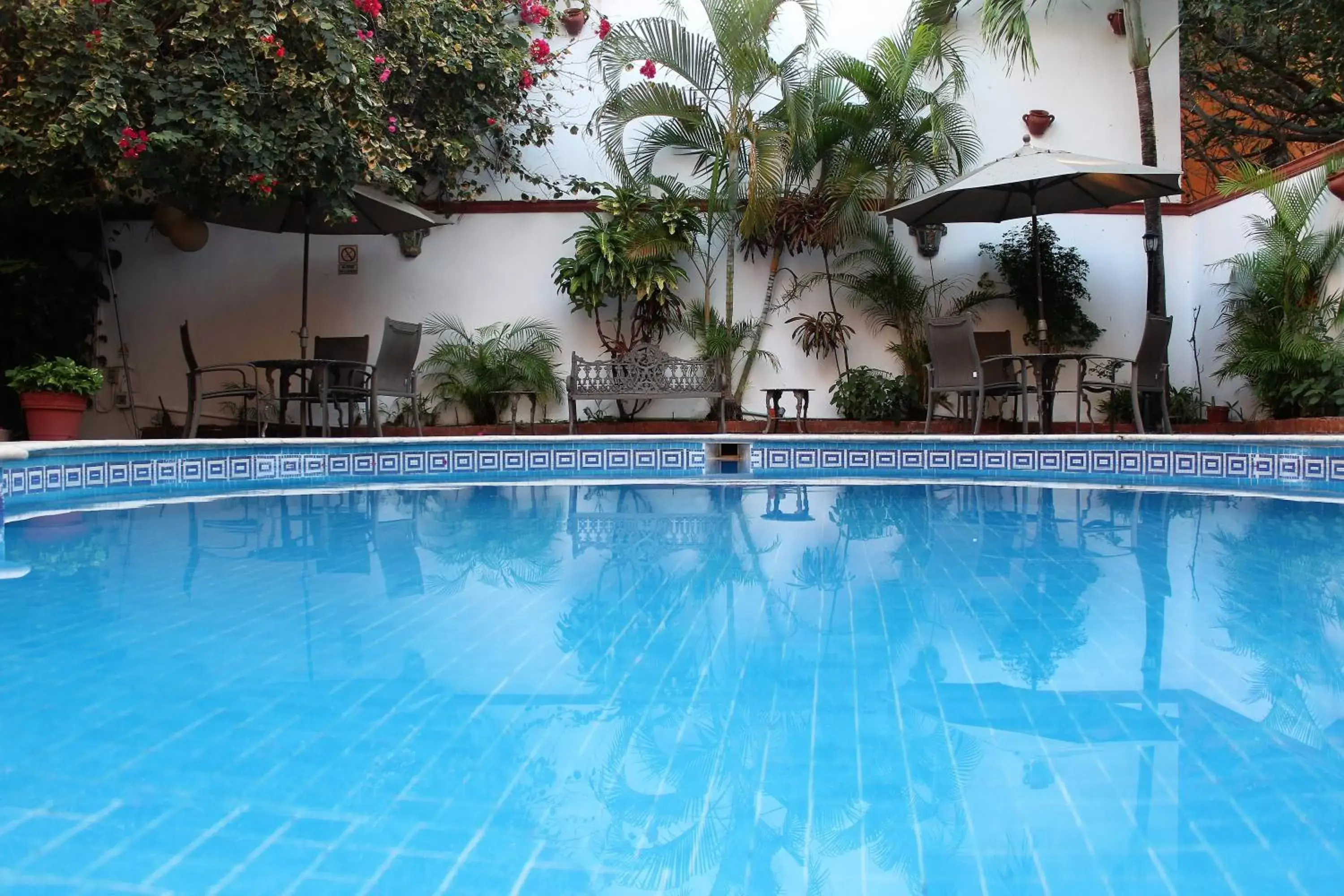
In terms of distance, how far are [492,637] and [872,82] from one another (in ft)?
27.1

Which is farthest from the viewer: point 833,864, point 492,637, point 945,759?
point 492,637

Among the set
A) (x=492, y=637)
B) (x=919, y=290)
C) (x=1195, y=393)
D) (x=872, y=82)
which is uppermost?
(x=872, y=82)

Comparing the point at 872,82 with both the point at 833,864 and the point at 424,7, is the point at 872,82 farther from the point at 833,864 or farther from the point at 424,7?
the point at 833,864

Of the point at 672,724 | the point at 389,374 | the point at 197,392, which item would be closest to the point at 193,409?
the point at 197,392

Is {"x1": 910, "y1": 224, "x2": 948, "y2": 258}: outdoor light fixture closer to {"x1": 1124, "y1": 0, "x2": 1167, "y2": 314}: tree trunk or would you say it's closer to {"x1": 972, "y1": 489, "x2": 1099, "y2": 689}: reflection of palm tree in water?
{"x1": 1124, "y1": 0, "x2": 1167, "y2": 314}: tree trunk

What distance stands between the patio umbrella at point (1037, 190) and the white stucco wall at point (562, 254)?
1.23 m

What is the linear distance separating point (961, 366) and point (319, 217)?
5.80 meters

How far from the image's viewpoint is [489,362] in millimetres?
9719

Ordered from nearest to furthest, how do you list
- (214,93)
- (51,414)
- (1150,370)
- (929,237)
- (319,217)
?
(214,93), (1150,370), (51,414), (319,217), (929,237)

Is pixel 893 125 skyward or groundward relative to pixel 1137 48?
groundward

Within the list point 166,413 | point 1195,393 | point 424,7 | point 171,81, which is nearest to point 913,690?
point 171,81

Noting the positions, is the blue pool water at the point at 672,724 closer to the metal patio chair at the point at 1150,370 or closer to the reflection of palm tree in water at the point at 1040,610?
the reflection of palm tree in water at the point at 1040,610

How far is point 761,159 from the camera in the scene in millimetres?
8930

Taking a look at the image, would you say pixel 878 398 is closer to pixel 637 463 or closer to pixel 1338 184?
pixel 637 463
